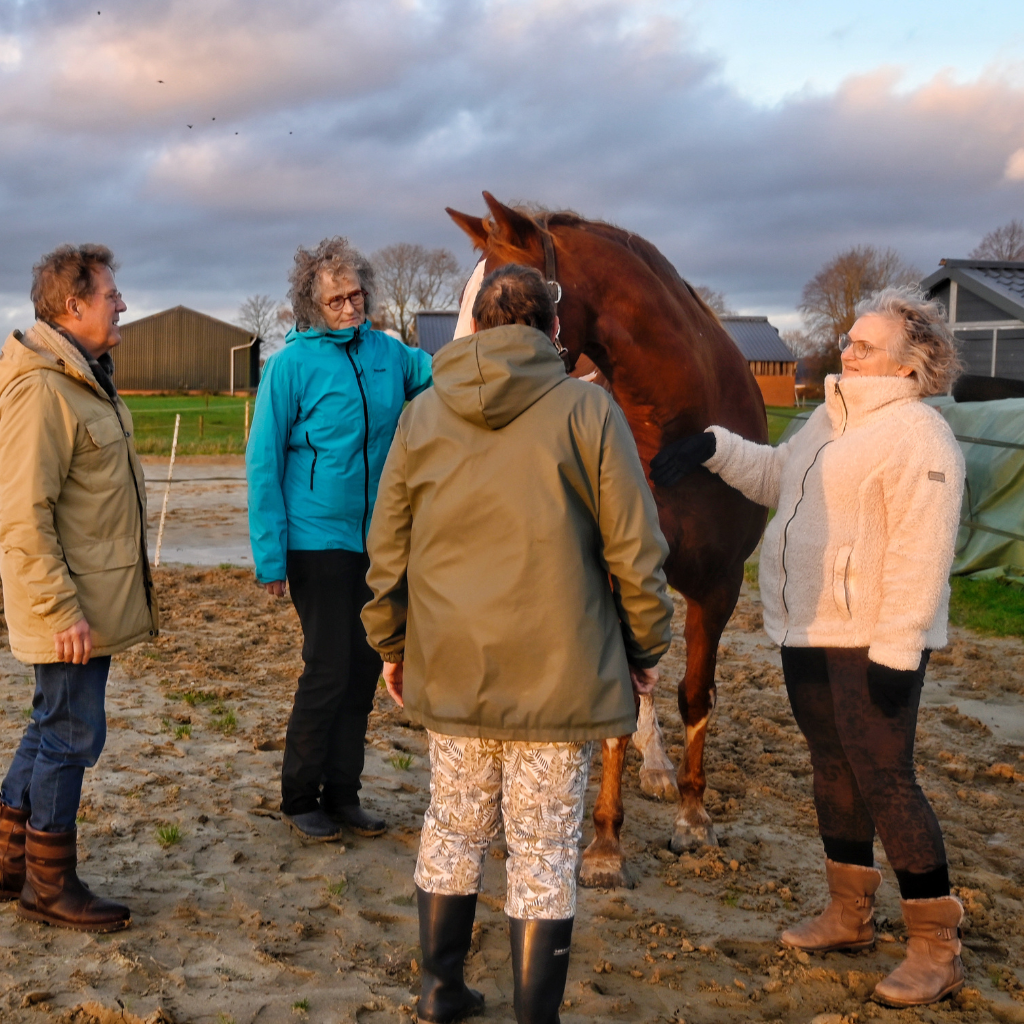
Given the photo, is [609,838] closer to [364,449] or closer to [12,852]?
[364,449]

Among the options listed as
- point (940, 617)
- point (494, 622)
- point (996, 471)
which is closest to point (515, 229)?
point (494, 622)

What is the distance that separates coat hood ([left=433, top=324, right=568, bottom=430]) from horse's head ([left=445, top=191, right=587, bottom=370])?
100 centimetres

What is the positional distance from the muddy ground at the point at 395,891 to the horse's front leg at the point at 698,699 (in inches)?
4.3

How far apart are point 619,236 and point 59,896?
266cm

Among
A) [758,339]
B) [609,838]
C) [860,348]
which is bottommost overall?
[609,838]

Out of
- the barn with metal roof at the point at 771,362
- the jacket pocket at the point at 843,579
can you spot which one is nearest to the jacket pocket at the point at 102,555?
the jacket pocket at the point at 843,579

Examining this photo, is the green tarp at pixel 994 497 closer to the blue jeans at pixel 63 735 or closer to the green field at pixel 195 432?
the blue jeans at pixel 63 735

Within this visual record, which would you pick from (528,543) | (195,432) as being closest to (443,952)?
(528,543)

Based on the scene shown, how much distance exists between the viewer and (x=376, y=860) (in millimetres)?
3264

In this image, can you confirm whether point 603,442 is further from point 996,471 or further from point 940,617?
point 996,471

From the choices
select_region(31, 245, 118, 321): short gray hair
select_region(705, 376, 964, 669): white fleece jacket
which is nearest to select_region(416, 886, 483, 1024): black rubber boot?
select_region(705, 376, 964, 669): white fleece jacket

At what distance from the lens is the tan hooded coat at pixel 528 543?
6.58 feet

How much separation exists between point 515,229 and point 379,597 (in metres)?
1.38

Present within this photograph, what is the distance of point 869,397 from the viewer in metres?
2.56
